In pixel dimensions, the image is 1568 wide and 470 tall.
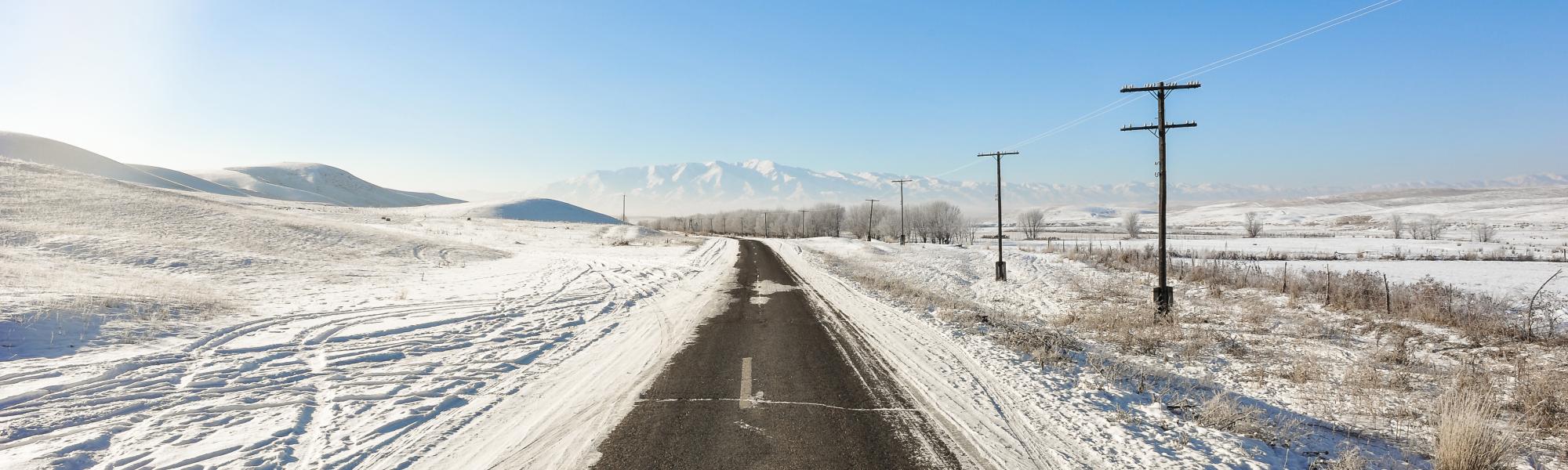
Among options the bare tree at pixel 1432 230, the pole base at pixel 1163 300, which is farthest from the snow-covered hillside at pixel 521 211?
the bare tree at pixel 1432 230

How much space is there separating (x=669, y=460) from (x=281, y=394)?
16.9 feet

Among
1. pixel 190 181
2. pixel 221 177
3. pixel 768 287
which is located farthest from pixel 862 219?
pixel 221 177

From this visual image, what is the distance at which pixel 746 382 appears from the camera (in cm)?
746

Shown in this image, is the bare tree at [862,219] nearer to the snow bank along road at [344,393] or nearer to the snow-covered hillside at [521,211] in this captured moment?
the snow-covered hillside at [521,211]

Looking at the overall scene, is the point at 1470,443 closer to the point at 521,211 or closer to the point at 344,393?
the point at 344,393

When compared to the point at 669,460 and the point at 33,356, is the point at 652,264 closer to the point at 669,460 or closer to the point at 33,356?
the point at 33,356

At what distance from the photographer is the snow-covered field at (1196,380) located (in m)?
5.49

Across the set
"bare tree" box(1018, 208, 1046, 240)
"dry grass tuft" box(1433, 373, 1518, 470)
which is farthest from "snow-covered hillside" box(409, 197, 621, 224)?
"dry grass tuft" box(1433, 373, 1518, 470)

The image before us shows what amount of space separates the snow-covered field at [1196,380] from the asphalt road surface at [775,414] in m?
0.64

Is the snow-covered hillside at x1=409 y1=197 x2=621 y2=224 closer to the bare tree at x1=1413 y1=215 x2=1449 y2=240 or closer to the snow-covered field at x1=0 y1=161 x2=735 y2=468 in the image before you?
the snow-covered field at x1=0 y1=161 x2=735 y2=468

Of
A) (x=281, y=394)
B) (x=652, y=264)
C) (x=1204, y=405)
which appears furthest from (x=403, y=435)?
(x=652, y=264)

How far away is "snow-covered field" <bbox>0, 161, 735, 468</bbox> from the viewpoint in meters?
5.18

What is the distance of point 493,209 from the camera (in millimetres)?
89312

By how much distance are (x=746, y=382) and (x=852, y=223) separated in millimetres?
115376
